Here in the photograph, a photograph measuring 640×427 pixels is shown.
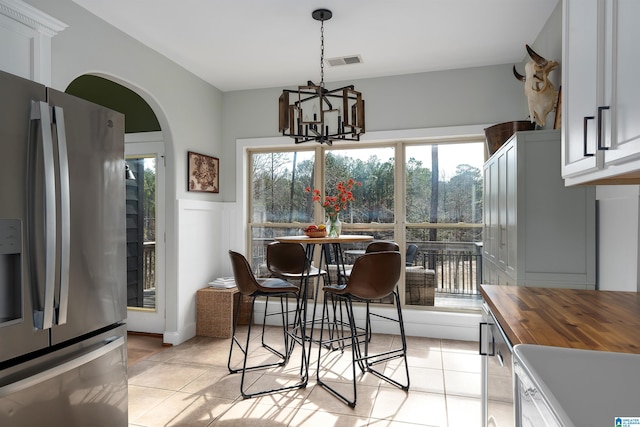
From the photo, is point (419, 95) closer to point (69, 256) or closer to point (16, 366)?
point (69, 256)

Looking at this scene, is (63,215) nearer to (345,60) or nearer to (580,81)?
(580,81)

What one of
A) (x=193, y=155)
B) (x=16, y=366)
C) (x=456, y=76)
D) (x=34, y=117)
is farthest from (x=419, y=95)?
(x=16, y=366)

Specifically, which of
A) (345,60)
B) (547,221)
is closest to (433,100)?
(345,60)

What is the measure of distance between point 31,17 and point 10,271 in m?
1.67

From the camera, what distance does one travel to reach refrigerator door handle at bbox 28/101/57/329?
4.97 ft

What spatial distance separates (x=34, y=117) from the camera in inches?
59.6

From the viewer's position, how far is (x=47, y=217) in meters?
1.53

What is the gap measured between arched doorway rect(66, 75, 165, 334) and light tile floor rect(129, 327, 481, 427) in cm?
79

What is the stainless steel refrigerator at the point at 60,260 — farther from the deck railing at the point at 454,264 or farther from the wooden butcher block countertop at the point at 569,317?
the deck railing at the point at 454,264

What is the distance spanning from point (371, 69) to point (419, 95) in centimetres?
58

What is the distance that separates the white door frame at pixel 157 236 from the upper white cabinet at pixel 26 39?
5.61ft

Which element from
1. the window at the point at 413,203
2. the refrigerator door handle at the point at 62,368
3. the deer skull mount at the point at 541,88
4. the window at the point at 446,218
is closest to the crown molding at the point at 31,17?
the refrigerator door handle at the point at 62,368

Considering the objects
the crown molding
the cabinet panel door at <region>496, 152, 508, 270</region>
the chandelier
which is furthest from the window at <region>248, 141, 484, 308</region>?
the crown molding

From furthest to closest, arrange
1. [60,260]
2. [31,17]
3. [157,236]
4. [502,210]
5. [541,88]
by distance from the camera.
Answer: [157,236]
[502,210]
[541,88]
[31,17]
[60,260]
